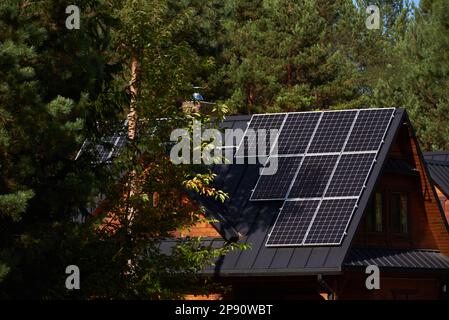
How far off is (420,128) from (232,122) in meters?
27.4

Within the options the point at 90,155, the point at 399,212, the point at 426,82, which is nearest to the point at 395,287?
the point at 399,212

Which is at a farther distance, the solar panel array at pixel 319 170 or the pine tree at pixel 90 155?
the solar panel array at pixel 319 170

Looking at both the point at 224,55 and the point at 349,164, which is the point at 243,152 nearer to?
the point at 349,164

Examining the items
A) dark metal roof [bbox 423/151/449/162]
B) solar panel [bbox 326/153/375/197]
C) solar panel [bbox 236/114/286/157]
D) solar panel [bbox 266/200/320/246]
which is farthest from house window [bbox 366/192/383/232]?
dark metal roof [bbox 423/151/449/162]

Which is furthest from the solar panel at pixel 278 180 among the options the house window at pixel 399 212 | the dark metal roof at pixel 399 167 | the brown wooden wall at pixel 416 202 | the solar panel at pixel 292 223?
the house window at pixel 399 212

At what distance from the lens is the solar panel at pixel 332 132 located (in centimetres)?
2997

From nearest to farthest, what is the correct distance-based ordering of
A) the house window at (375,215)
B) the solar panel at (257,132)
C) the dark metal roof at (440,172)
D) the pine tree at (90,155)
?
the pine tree at (90,155) < the house window at (375,215) < the solar panel at (257,132) < the dark metal roof at (440,172)

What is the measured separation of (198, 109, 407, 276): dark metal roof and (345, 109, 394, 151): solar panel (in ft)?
0.61

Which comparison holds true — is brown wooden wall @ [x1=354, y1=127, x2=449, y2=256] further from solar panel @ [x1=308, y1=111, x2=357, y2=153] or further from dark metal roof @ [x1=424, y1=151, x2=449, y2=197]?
dark metal roof @ [x1=424, y1=151, x2=449, y2=197]

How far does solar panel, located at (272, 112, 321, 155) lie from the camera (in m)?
30.3

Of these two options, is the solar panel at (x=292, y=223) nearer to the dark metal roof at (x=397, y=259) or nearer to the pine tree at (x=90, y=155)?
the dark metal roof at (x=397, y=259)

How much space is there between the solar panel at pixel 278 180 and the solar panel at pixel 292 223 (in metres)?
0.51

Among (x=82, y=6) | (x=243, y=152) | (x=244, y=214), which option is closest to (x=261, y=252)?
(x=244, y=214)

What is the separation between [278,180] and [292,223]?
1770 mm
